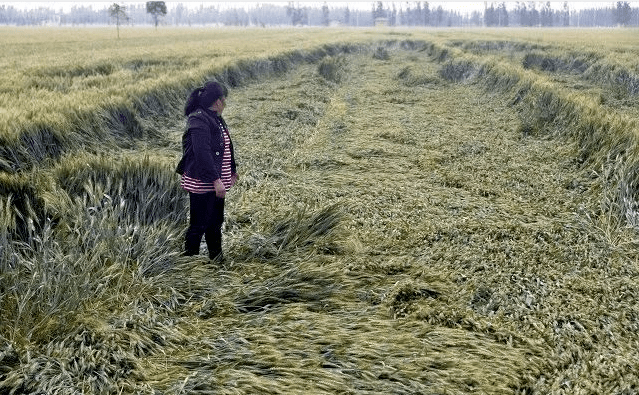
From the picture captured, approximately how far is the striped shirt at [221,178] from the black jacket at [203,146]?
0.05 m

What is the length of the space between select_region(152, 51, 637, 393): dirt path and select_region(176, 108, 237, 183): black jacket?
2.54 feet

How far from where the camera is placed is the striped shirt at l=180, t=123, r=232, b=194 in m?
4.23

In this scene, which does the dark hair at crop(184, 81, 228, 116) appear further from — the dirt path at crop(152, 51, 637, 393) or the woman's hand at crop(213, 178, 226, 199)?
the dirt path at crop(152, 51, 637, 393)

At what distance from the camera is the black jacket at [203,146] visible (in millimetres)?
4098

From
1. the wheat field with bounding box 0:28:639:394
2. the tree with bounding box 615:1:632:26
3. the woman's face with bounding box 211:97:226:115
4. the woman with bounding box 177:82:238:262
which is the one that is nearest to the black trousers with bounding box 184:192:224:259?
the woman with bounding box 177:82:238:262

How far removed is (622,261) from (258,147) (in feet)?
19.4

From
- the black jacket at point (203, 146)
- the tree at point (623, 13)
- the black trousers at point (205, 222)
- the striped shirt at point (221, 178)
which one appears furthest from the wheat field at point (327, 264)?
the tree at point (623, 13)

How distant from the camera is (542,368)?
3.22 m

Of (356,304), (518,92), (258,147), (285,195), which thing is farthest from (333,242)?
(518,92)

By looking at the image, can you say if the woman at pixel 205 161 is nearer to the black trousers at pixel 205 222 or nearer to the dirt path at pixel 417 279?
the black trousers at pixel 205 222

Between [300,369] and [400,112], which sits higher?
[400,112]

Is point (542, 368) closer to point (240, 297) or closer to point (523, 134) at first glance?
point (240, 297)

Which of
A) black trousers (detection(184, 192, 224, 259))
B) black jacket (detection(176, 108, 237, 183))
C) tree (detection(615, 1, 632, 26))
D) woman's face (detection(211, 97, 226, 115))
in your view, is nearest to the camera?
black jacket (detection(176, 108, 237, 183))

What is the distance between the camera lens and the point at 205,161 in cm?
410
